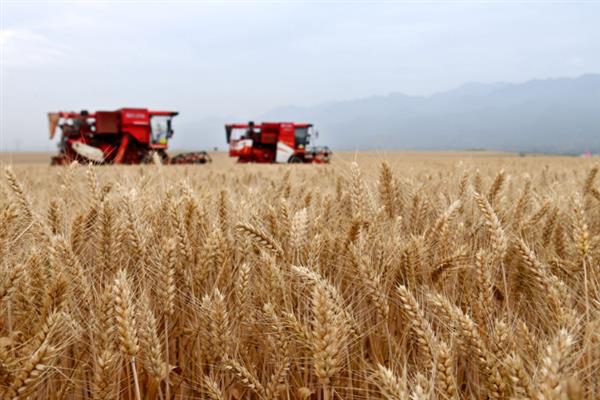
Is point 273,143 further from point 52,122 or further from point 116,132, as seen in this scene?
point 52,122

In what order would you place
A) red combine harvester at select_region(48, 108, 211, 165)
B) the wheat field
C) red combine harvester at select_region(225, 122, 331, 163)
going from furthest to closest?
1. red combine harvester at select_region(225, 122, 331, 163)
2. red combine harvester at select_region(48, 108, 211, 165)
3. the wheat field

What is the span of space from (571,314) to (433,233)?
0.64 metres

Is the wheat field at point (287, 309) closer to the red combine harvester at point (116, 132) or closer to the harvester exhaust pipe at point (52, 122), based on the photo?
the red combine harvester at point (116, 132)

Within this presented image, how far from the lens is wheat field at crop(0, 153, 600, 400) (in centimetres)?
93

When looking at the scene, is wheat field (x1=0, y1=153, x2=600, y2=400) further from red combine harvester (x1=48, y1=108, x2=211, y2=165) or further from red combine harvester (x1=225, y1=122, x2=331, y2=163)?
red combine harvester (x1=225, y1=122, x2=331, y2=163)

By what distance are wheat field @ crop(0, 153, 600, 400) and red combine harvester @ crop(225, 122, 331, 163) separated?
1754 cm

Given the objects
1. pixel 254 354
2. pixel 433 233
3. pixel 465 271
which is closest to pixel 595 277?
pixel 465 271

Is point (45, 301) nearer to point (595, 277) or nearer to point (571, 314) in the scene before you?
point (571, 314)

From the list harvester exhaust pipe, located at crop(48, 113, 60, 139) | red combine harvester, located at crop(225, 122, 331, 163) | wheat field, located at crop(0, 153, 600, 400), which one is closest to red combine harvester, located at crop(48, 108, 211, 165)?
harvester exhaust pipe, located at crop(48, 113, 60, 139)

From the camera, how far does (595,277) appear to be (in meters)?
1.35

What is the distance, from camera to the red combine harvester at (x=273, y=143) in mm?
19484

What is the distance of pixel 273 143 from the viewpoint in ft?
65.7

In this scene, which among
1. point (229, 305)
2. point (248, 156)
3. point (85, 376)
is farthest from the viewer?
point (248, 156)

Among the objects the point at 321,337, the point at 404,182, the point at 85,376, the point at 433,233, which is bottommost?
the point at 85,376
